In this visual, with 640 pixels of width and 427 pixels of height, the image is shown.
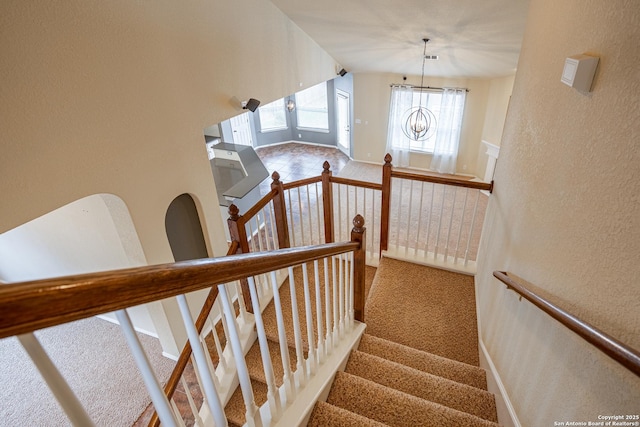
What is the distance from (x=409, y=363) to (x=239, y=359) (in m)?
1.76

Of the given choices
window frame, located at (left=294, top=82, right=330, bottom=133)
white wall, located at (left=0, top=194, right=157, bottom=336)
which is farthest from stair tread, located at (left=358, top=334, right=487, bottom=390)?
window frame, located at (left=294, top=82, right=330, bottom=133)

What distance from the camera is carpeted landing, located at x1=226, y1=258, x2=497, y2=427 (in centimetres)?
183

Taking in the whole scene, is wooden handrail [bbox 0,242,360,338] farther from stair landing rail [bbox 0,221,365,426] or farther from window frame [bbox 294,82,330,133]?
window frame [bbox 294,82,330,133]

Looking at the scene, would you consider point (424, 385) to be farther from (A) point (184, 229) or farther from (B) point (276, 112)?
(B) point (276, 112)

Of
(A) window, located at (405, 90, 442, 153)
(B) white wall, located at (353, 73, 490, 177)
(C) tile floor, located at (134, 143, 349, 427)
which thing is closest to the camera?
(B) white wall, located at (353, 73, 490, 177)

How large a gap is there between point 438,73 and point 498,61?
196cm

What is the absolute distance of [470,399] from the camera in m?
2.05

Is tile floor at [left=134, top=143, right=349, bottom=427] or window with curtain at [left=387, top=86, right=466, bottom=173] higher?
window with curtain at [left=387, top=86, right=466, bottom=173]

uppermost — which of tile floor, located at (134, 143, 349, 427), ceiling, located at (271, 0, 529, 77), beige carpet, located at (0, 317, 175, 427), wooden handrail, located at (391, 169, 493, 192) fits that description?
ceiling, located at (271, 0, 529, 77)

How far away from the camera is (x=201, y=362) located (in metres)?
0.89

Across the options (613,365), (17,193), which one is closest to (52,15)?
(17,193)

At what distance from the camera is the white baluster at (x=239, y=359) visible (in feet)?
3.07

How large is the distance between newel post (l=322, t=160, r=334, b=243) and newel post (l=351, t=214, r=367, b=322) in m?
1.27

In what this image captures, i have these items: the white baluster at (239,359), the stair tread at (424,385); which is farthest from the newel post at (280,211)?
the white baluster at (239,359)
